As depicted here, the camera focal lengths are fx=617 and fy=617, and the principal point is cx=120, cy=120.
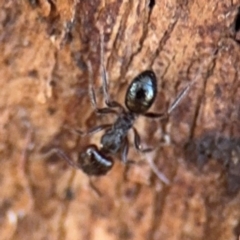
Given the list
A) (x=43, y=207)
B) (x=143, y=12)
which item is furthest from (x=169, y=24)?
(x=43, y=207)

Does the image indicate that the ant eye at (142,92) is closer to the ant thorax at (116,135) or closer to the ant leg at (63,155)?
the ant thorax at (116,135)

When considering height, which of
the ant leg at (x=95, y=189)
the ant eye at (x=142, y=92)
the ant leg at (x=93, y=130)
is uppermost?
the ant eye at (x=142, y=92)

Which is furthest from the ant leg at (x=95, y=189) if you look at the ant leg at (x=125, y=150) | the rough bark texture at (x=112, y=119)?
the ant leg at (x=125, y=150)

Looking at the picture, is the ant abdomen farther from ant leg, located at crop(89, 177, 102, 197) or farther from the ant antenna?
the ant antenna

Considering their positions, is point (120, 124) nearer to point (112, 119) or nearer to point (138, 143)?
point (112, 119)

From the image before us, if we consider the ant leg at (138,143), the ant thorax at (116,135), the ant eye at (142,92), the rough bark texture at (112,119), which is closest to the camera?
the rough bark texture at (112,119)

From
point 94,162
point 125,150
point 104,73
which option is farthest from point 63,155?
point 104,73

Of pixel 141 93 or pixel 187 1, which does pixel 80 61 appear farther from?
pixel 187 1

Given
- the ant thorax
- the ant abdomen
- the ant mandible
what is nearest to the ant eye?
the ant mandible
